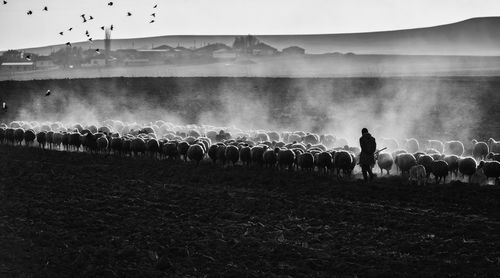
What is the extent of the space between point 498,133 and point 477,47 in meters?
83.5

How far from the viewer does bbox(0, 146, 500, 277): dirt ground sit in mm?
11047

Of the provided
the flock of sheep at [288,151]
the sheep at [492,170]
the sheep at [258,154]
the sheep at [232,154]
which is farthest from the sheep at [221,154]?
the sheep at [492,170]

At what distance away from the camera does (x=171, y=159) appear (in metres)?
25.2

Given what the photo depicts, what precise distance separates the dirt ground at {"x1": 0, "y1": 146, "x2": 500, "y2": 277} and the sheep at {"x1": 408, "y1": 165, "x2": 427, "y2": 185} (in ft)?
1.78

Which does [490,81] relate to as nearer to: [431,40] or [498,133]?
[498,133]

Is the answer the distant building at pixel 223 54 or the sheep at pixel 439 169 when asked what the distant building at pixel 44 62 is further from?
the sheep at pixel 439 169

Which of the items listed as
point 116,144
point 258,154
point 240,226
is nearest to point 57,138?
point 116,144

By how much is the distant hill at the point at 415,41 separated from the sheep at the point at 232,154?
299ft

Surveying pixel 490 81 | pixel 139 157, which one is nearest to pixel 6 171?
pixel 139 157

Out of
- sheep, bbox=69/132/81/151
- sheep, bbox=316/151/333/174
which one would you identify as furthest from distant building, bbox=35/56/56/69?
sheep, bbox=316/151/333/174

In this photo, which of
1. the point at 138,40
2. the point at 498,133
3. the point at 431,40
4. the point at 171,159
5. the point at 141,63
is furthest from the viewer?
the point at 138,40

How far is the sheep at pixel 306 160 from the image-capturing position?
21.6 metres

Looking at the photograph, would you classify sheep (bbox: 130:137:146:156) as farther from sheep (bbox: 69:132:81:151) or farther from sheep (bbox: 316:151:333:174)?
sheep (bbox: 316:151:333:174)

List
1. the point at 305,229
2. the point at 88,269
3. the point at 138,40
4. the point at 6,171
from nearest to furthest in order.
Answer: the point at 88,269 → the point at 305,229 → the point at 6,171 → the point at 138,40
